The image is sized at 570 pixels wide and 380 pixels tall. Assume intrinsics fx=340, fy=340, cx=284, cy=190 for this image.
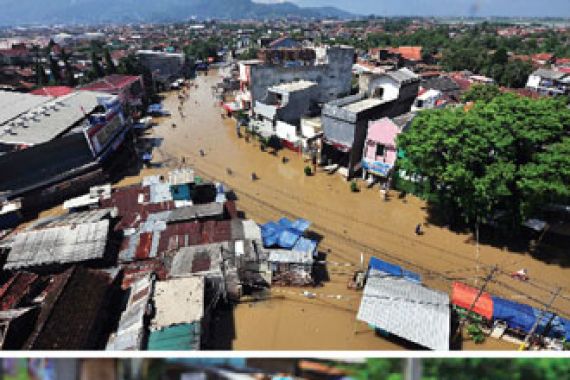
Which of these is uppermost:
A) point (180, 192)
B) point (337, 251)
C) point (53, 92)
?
point (53, 92)

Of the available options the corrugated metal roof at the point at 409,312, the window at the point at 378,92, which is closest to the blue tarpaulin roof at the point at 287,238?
the corrugated metal roof at the point at 409,312

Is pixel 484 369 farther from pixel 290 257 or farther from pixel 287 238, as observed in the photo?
pixel 287 238

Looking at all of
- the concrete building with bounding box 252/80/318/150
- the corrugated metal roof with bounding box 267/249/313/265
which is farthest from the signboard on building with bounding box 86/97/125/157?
the corrugated metal roof with bounding box 267/249/313/265

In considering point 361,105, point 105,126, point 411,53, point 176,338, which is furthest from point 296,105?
point 411,53

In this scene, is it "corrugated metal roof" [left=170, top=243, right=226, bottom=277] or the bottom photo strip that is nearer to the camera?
the bottom photo strip

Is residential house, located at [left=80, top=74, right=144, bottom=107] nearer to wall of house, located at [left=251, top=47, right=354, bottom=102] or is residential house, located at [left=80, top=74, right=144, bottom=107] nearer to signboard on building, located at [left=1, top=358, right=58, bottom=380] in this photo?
wall of house, located at [left=251, top=47, right=354, bottom=102]
